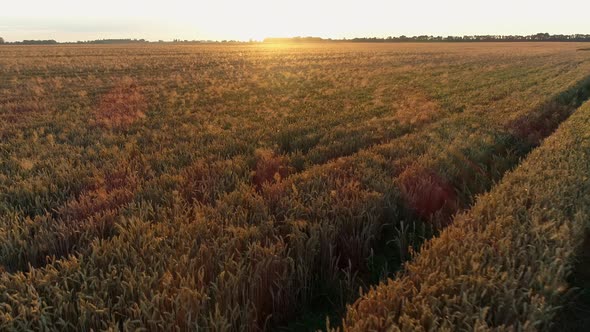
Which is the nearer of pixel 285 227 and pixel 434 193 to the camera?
pixel 285 227

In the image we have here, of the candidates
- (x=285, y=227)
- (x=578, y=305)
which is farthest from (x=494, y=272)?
(x=285, y=227)

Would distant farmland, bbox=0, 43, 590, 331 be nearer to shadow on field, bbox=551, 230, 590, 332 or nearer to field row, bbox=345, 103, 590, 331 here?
field row, bbox=345, 103, 590, 331

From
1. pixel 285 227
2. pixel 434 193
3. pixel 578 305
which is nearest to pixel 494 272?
pixel 578 305

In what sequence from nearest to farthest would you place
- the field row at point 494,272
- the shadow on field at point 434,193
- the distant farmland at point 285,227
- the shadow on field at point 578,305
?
the field row at point 494,272
the distant farmland at point 285,227
the shadow on field at point 578,305
the shadow on field at point 434,193

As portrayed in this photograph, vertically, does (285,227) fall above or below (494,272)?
below

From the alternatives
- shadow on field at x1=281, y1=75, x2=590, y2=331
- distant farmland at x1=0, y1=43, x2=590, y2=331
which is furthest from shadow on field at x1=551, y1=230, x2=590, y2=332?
shadow on field at x1=281, y1=75, x2=590, y2=331

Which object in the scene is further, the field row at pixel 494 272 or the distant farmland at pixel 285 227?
the distant farmland at pixel 285 227

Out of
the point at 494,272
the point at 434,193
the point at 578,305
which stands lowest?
the point at 578,305

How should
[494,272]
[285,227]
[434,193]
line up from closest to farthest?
[494,272] → [285,227] → [434,193]

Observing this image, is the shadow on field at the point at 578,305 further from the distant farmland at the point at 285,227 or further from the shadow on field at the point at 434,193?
the shadow on field at the point at 434,193

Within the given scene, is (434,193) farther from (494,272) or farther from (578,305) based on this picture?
(494,272)

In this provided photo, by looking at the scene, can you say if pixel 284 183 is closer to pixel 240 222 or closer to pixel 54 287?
pixel 240 222

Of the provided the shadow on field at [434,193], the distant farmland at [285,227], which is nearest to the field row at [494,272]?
the distant farmland at [285,227]

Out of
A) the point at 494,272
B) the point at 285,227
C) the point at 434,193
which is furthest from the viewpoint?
the point at 434,193
